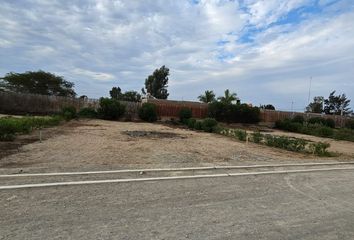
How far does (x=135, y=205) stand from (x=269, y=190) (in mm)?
2674

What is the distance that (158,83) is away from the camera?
63062mm

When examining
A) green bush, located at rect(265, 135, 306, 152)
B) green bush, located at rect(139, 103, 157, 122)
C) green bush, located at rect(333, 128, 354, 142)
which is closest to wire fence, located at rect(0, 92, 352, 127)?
green bush, located at rect(139, 103, 157, 122)

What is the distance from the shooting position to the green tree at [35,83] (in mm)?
47938

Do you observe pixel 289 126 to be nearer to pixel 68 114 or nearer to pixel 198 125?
pixel 198 125

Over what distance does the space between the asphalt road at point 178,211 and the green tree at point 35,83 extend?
47.3 meters

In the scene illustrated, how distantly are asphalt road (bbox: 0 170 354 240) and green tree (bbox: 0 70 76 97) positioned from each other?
4727 cm

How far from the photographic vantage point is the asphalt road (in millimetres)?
3912

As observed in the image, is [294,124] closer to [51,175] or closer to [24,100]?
[24,100]

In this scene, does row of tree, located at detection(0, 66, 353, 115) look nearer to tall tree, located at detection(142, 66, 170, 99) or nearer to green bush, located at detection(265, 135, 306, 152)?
tall tree, located at detection(142, 66, 170, 99)

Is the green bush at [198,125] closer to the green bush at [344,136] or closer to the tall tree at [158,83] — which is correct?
the green bush at [344,136]

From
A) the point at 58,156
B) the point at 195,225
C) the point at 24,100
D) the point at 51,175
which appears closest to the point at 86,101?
the point at 24,100

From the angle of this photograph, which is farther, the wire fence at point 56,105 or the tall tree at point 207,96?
the tall tree at point 207,96

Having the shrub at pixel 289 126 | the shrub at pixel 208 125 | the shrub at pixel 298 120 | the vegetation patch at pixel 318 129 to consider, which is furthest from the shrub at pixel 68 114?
the shrub at pixel 298 120

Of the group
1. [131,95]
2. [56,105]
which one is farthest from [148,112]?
[131,95]
